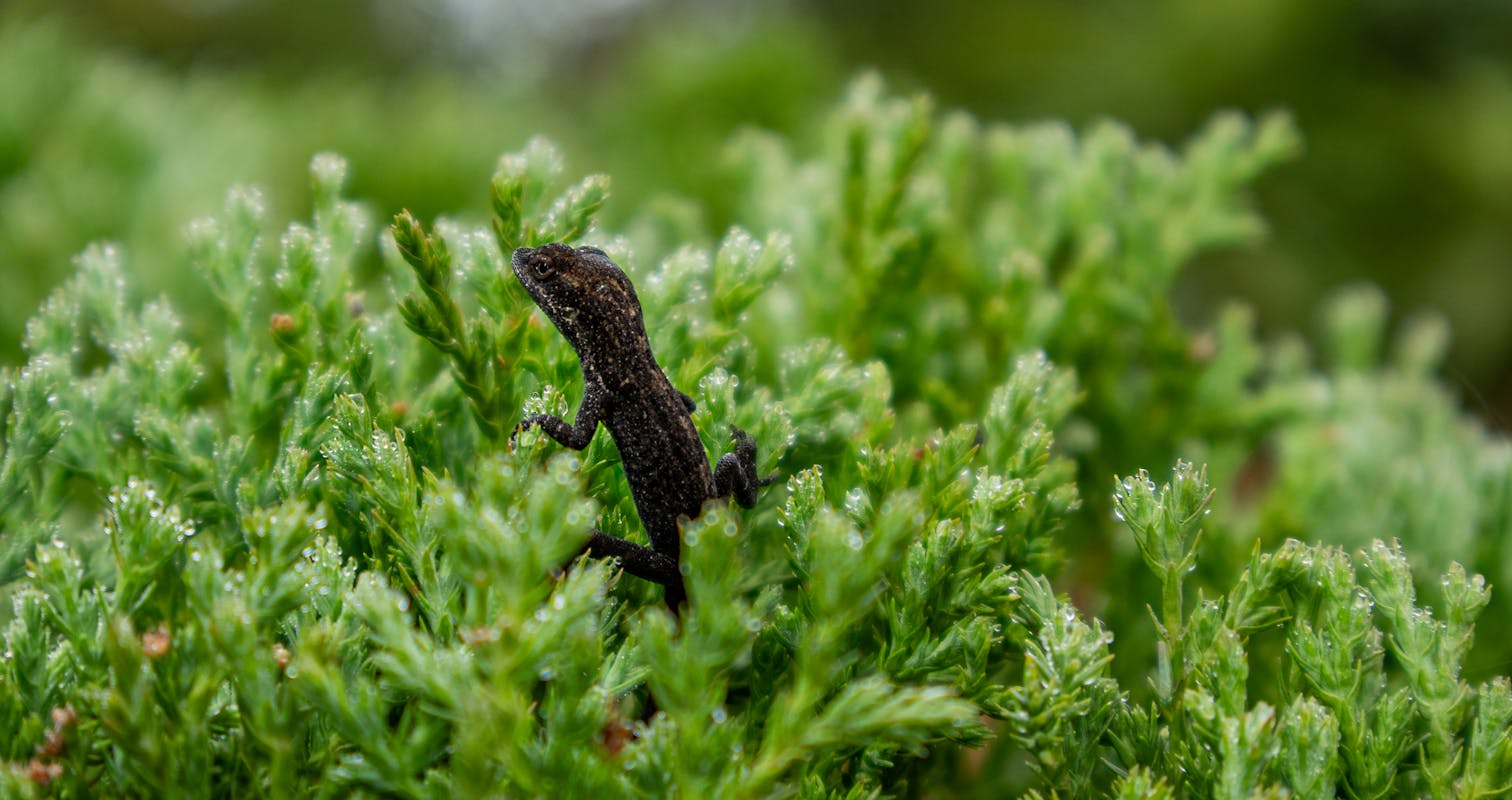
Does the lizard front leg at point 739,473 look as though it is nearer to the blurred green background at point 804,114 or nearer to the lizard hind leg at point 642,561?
the lizard hind leg at point 642,561

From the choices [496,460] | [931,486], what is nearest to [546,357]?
[496,460]

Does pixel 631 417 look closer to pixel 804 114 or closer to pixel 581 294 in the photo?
pixel 581 294

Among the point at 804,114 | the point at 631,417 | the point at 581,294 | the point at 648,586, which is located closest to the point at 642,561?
the point at 648,586

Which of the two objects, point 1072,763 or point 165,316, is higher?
point 165,316

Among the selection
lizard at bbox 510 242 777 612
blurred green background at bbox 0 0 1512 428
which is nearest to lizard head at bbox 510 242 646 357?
lizard at bbox 510 242 777 612

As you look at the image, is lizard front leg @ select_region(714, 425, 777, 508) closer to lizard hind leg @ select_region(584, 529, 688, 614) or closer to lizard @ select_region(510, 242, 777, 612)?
lizard @ select_region(510, 242, 777, 612)

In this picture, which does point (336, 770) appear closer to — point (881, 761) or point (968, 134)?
point (881, 761)
